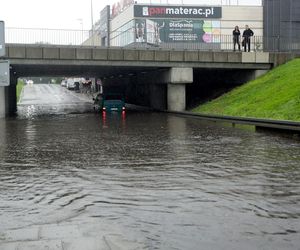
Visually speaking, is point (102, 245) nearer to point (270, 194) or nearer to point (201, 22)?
point (270, 194)

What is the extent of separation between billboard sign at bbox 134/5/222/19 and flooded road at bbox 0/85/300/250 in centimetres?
6349

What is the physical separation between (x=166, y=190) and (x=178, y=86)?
28.2 m

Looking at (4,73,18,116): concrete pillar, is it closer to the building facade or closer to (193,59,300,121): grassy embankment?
(193,59,300,121): grassy embankment

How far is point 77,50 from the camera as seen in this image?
1304 inches

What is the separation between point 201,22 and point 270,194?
72.0 metres

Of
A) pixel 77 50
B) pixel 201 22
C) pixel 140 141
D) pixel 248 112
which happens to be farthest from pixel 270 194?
pixel 201 22

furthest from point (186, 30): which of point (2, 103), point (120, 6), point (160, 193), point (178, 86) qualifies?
point (160, 193)

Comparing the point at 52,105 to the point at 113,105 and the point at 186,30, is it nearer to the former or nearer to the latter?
the point at 113,105

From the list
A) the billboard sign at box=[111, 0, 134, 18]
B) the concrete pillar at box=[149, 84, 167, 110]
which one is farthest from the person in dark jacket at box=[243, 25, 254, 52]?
the billboard sign at box=[111, 0, 134, 18]

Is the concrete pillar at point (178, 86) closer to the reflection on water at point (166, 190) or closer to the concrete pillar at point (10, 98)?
the concrete pillar at point (10, 98)

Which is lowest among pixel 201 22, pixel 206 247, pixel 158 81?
pixel 206 247

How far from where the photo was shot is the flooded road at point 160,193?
597 centimetres

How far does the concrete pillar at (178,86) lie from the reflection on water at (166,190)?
19.8 m

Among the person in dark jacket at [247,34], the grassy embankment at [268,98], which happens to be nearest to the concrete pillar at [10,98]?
the grassy embankment at [268,98]
